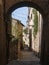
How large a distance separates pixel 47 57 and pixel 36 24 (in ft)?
31.6

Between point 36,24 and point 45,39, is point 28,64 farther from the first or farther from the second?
point 36,24

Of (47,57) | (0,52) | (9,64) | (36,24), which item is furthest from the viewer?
(36,24)

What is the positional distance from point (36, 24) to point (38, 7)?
8.28 metres

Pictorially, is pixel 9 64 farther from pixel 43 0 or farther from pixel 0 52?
pixel 43 0

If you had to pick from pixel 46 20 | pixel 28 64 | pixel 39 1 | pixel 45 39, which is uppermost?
pixel 39 1

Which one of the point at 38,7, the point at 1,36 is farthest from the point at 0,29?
the point at 38,7

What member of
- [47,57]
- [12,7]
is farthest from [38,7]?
[47,57]

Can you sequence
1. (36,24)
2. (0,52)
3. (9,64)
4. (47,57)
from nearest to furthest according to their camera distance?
(0,52) < (47,57) < (9,64) < (36,24)

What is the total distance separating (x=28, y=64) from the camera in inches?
775

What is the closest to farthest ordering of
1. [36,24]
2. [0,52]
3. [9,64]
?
[0,52] → [9,64] → [36,24]

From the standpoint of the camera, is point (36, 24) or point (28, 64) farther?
point (36, 24)

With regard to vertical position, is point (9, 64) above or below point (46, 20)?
below

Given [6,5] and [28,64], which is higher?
[6,5]

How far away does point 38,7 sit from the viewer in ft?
63.6
